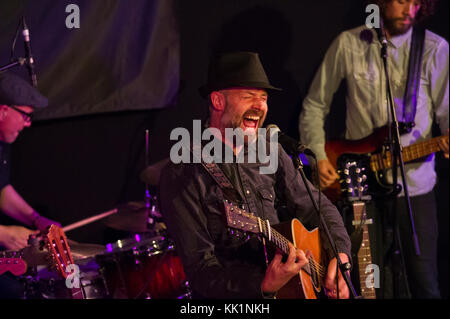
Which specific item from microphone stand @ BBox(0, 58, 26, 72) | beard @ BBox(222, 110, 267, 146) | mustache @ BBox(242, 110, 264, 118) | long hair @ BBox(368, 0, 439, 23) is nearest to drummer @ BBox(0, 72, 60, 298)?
microphone stand @ BBox(0, 58, 26, 72)

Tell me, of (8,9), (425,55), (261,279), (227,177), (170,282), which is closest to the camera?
(261,279)

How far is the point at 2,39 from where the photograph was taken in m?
3.60

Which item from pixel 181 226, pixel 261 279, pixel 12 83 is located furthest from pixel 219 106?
pixel 12 83

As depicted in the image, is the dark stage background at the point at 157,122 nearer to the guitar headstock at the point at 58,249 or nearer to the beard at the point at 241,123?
the beard at the point at 241,123

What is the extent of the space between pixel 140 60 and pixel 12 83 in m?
1.08

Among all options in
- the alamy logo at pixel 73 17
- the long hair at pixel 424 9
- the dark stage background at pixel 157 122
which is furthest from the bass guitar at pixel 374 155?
the alamy logo at pixel 73 17

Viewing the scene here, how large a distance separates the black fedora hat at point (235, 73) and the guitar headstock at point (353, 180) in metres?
1.10

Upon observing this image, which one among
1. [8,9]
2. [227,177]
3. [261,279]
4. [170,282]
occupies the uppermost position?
[8,9]

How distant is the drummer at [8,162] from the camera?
12.4ft

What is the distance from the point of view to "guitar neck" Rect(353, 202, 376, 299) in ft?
13.2

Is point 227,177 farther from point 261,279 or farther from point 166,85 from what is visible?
point 166,85

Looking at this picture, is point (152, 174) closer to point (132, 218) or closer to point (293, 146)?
point (132, 218)

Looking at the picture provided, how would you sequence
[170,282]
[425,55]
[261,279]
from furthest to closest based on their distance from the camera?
[425,55]
[170,282]
[261,279]

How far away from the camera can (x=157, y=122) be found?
4.77 meters
